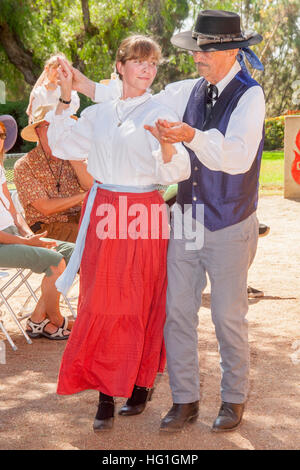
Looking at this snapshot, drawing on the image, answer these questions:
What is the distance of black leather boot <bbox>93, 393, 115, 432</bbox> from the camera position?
403 cm

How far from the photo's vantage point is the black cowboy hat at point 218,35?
12.4ft

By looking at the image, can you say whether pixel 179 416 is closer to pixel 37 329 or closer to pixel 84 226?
pixel 84 226

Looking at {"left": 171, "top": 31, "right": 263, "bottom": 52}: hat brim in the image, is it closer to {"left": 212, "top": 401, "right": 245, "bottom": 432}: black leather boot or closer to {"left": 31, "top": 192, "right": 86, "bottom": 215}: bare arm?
{"left": 212, "top": 401, "right": 245, "bottom": 432}: black leather boot

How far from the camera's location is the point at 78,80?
4.17m

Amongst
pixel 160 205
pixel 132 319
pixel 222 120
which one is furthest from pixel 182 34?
pixel 132 319

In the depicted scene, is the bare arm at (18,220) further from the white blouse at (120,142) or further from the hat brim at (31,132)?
the white blouse at (120,142)

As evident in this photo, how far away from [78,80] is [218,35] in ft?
2.82

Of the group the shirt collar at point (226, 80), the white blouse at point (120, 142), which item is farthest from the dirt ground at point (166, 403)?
the shirt collar at point (226, 80)

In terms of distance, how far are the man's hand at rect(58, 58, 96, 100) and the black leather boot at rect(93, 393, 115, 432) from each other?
5.67ft

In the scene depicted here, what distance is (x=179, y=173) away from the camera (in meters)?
3.70

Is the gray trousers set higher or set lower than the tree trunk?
higher

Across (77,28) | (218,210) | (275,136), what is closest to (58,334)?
(218,210)

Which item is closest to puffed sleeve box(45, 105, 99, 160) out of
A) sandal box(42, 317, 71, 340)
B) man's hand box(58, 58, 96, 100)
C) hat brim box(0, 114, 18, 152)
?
man's hand box(58, 58, 96, 100)

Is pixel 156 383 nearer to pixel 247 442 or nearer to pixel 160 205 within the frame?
pixel 247 442
